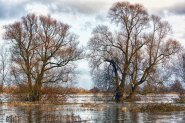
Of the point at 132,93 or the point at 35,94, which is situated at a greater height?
the point at 35,94

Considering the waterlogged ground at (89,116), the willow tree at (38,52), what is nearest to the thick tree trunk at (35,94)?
the willow tree at (38,52)

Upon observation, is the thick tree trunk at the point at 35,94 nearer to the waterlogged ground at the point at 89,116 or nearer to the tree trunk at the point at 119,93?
the tree trunk at the point at 119,93

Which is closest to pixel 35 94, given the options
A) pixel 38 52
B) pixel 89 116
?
pixel 38 52

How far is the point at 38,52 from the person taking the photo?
5672 cm

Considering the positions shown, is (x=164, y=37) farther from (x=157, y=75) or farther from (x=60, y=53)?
(x=60, y=53)

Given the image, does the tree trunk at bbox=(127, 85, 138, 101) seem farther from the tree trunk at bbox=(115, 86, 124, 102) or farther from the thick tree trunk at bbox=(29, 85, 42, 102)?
the thick tree trunk at bbox=(29, 85, 42, 102)

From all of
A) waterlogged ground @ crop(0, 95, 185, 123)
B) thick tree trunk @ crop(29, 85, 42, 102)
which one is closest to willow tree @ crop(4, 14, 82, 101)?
thick tree trunk @ crop(29, 85, 42, 102)

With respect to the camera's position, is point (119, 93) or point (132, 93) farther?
point (132, 93)

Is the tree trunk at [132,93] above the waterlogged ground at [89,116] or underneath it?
above

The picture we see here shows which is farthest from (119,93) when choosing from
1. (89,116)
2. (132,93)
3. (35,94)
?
(89,116)

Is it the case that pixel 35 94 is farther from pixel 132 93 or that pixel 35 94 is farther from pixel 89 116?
pixel 89 116

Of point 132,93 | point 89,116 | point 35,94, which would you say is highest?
point 35,94

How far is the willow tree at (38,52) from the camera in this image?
55.6 m

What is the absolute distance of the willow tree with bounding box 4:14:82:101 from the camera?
55625mm
